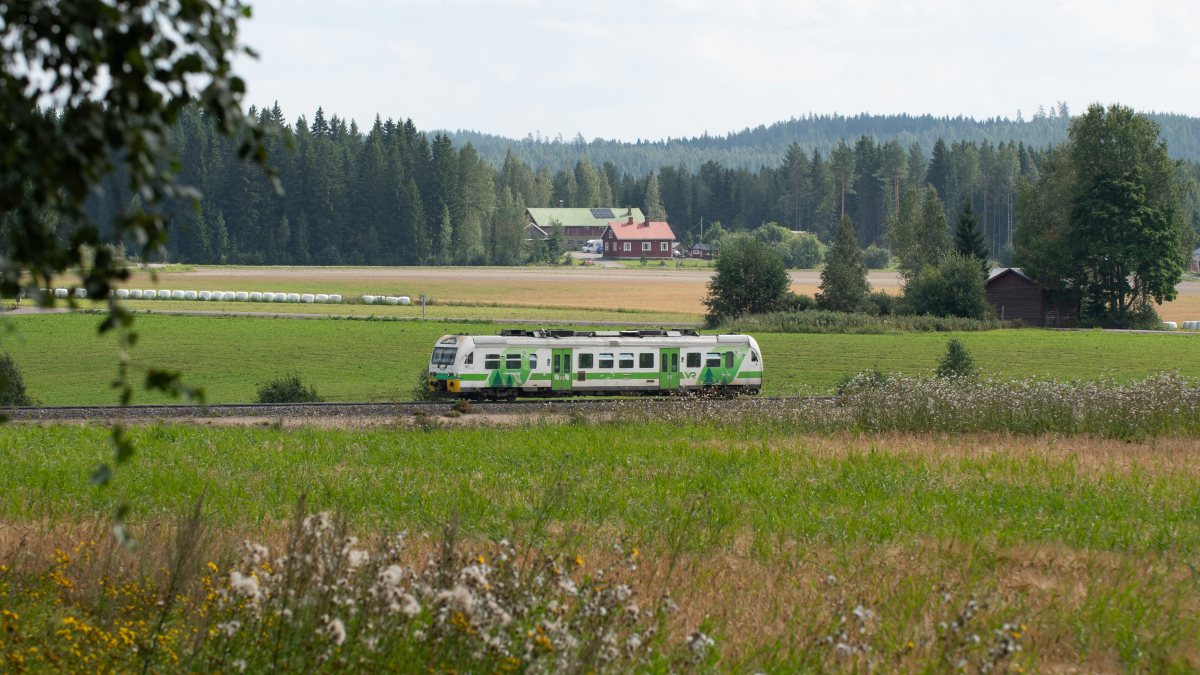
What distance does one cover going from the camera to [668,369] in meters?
33.1

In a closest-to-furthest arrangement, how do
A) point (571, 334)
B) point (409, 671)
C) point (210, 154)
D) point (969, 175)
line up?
point (409, 671), point (571, 334), point (210, 154), point (969, 175)

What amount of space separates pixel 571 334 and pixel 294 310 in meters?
42.6

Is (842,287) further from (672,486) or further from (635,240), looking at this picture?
(635,240)

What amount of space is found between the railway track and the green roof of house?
15484 cm

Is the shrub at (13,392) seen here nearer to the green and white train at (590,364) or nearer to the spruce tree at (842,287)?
the green and white train at (590,364)

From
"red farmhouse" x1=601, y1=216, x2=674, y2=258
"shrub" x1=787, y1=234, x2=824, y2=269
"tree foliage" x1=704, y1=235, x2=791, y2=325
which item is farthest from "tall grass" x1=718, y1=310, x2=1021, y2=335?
"red farmhouse" x1=601, y1=216, x2=674, y2=258

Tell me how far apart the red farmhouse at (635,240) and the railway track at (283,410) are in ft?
453

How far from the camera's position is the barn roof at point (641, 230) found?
167 metres

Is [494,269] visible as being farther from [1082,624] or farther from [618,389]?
[1082,624]

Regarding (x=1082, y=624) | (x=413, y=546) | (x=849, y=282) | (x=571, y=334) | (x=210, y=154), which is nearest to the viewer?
(x=1082, y=624)

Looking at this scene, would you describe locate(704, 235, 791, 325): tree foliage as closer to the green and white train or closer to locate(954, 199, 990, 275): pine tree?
locate(954, 199, 990, 275): pine tree

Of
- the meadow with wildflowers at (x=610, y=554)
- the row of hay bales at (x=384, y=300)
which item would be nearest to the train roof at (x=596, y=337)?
the meadow with wildflowers at (x=610, y=554)

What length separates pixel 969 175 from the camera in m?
168

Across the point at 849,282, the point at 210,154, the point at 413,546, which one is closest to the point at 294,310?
the point at 849,282
